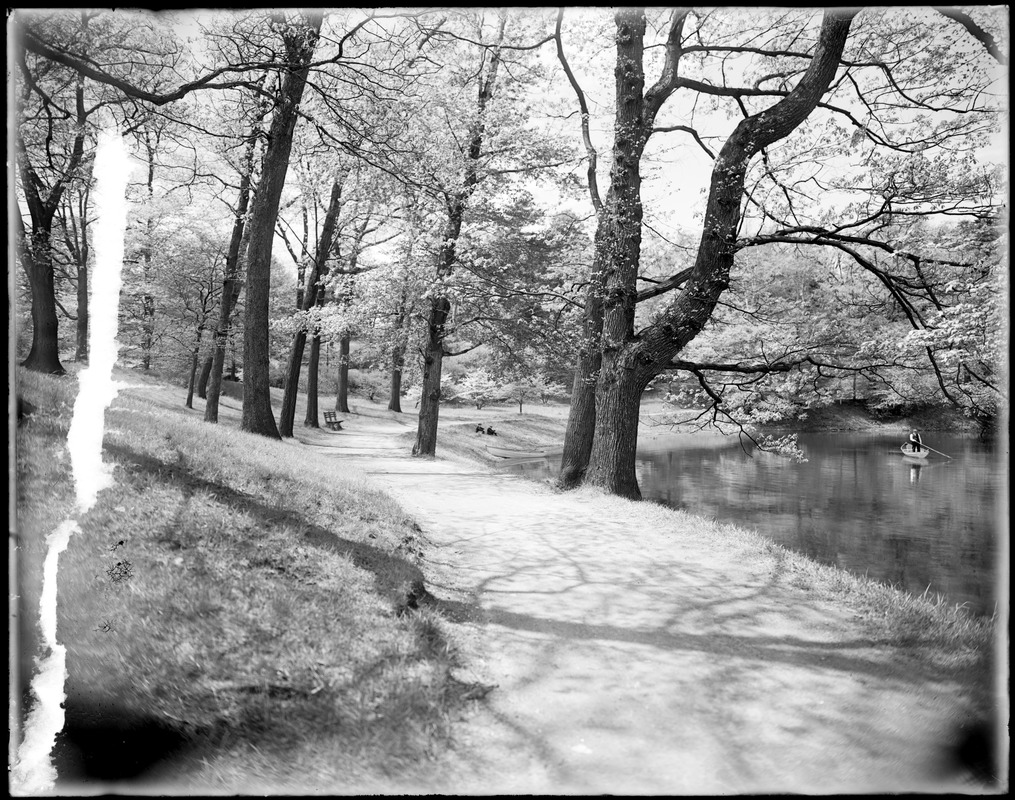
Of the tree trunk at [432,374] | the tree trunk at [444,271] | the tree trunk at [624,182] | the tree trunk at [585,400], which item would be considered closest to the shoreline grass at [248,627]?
the tree trunk at [624,182]

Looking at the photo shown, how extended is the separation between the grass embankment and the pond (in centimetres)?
289

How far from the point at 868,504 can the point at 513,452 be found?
1621 cm

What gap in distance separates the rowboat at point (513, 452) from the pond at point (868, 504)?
2756 millimetres

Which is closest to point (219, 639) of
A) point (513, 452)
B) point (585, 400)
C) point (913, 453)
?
point (585, 400)

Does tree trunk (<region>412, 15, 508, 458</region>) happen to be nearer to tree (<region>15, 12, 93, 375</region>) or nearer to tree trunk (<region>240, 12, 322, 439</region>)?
tree trunk (<region>240, 12, 322, 439</region>)

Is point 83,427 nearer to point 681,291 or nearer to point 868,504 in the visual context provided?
point 681,291

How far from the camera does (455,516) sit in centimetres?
851

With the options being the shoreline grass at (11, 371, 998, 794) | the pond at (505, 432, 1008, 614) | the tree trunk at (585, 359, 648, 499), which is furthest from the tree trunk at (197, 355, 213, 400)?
the shoreline grass at (11, 371, 998, 794)

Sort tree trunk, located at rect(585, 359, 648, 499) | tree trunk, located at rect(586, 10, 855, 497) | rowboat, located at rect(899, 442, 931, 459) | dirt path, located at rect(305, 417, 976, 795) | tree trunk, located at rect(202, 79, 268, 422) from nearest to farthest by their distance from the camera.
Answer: dirt path, located at rect(305, 417, 976, 795)
tree trunk, located at rect(586, 10, 855, 497)
tree trunk, located at rect(585, 359, 648, 499)
tree trunk, located at rect(202, 79, 268, 422)
rowboat, located at rect(899, 442, 931, 459)

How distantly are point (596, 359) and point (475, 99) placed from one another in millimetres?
8797

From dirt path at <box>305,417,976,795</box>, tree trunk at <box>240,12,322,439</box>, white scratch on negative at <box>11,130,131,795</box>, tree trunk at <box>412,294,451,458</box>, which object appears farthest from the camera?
tree trunk at <box>412,294,451,458</box>

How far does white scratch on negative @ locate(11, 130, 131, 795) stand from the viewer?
195cm

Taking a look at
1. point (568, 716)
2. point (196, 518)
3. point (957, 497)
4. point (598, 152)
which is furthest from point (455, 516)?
point (957, 497)

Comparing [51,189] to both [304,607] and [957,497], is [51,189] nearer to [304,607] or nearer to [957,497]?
[304,607]
